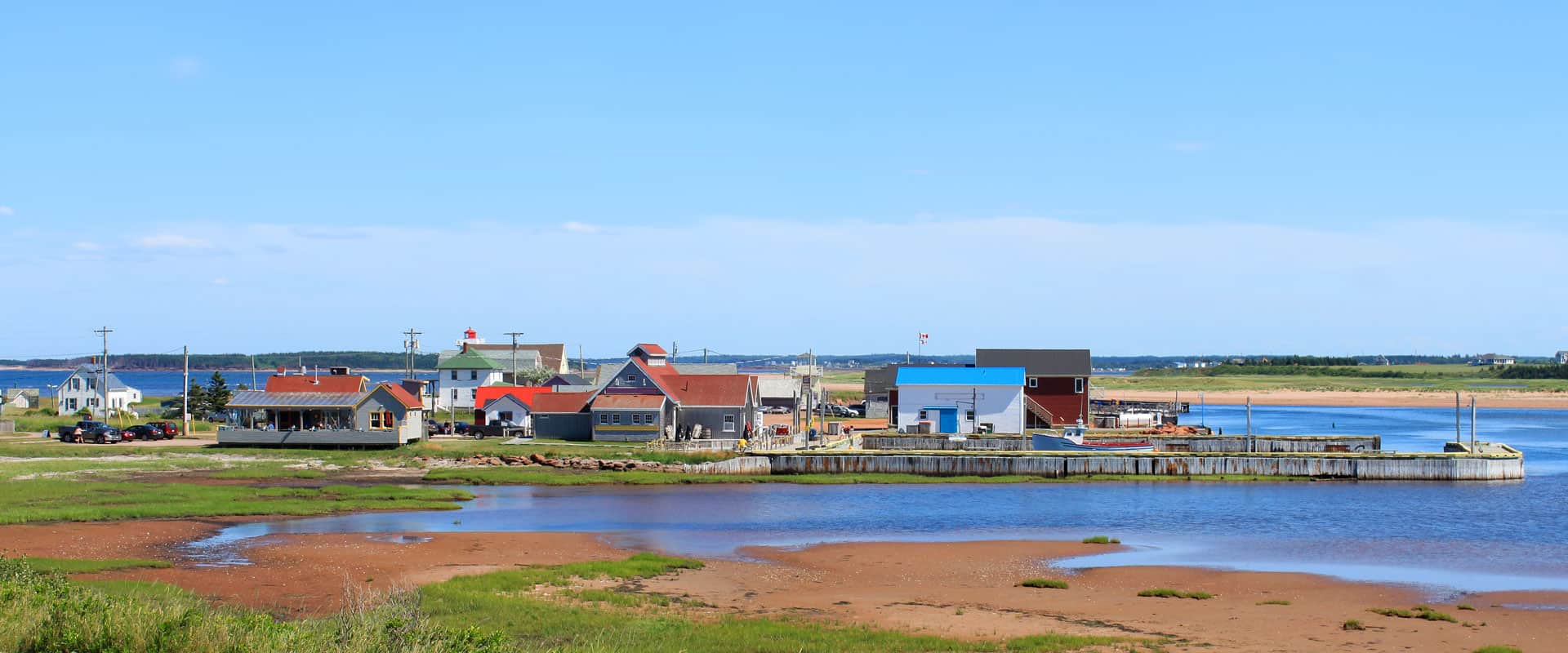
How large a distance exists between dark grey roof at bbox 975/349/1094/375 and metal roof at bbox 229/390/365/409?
38618 millimetres

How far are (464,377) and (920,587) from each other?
7858cm

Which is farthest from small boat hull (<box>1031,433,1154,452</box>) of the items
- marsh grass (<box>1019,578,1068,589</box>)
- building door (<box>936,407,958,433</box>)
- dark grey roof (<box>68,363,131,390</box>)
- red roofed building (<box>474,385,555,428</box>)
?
dark grey roof (<box>68,363,131,390</box>)

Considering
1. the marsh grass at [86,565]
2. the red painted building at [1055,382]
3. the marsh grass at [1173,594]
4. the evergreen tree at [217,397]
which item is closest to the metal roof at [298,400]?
the evergreen tree at [217,397]

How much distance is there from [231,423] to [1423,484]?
59102mm

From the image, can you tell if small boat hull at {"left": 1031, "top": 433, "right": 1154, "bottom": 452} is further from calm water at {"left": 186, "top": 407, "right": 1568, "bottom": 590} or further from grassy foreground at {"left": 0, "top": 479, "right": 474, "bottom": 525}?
grassy foreground at {"left": 0, "top": 479, "right": 474, "bottom": 525}

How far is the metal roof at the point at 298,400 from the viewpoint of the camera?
64.4 m

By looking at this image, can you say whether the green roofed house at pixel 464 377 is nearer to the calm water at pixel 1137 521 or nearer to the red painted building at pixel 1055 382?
the red painted building at pixel 1055 382

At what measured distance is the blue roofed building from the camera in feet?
243

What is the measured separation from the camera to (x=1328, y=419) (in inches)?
4210

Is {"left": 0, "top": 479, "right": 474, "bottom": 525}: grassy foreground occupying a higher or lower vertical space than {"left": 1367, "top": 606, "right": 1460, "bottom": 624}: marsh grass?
higher

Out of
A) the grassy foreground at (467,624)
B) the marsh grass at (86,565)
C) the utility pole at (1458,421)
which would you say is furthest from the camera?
the utility pole at (1458,421)

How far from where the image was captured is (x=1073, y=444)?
69.6 m

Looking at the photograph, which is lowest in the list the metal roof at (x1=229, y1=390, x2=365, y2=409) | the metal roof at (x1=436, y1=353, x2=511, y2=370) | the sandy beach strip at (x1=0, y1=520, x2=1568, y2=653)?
the sandy beach strip at (x1=0, y1=520, x2=1568, y2=653)

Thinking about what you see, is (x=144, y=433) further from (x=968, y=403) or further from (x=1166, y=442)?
(x=1166, y=442)
